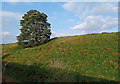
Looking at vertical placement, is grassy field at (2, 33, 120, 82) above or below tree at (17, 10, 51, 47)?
below

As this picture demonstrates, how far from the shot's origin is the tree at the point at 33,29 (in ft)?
76.0

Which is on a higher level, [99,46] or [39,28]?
[39,28]

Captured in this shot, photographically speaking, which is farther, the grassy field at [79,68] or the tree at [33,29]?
the tree at [33,29]

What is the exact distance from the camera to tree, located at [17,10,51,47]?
912 inches

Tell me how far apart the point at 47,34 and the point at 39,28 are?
218cm

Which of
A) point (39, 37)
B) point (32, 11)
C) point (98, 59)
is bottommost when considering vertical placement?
point (98, 59)

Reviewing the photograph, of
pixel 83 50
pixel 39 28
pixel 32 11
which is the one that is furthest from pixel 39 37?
pixel 83 50

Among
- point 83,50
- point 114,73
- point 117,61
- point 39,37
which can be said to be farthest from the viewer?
point 39,37

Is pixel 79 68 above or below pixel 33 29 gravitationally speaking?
below

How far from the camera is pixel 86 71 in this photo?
37.6ft

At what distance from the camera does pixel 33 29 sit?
76.8 ft

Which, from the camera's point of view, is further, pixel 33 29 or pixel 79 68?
pixel 33 29

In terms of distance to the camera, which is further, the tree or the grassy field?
the tree

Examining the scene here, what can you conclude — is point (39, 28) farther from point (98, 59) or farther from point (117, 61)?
point (117, 61)
